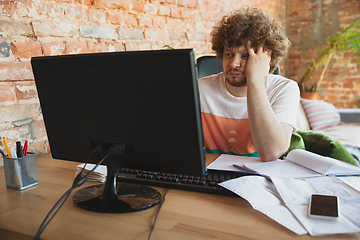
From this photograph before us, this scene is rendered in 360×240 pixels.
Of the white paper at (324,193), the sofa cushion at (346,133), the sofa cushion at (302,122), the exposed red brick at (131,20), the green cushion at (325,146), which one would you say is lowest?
the sofa cushion at (346,133)

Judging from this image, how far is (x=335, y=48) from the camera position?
421cm

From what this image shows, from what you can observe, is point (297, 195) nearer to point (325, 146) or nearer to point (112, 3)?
point (325, 146)

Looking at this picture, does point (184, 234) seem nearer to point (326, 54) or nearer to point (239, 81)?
point (239, 81)

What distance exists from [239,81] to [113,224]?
1.00 m

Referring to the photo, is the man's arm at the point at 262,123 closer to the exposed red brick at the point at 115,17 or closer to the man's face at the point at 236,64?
the man's face at the point at 236,64

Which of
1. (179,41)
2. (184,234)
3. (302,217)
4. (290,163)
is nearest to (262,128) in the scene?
(290,163)

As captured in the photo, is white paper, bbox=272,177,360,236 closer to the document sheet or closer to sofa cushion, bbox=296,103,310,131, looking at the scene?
the document sheet

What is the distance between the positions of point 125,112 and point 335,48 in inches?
165

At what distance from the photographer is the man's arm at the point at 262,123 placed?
48.8 inches

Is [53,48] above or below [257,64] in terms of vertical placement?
above

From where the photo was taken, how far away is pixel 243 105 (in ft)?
5.13

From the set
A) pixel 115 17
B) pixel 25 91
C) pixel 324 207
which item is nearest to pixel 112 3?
pixel 115 17

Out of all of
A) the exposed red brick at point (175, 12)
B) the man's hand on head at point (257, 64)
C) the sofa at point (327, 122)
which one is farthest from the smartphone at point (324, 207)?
the exposed red brick at point (175, 12)

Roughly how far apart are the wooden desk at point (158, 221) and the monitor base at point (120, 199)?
1cm
